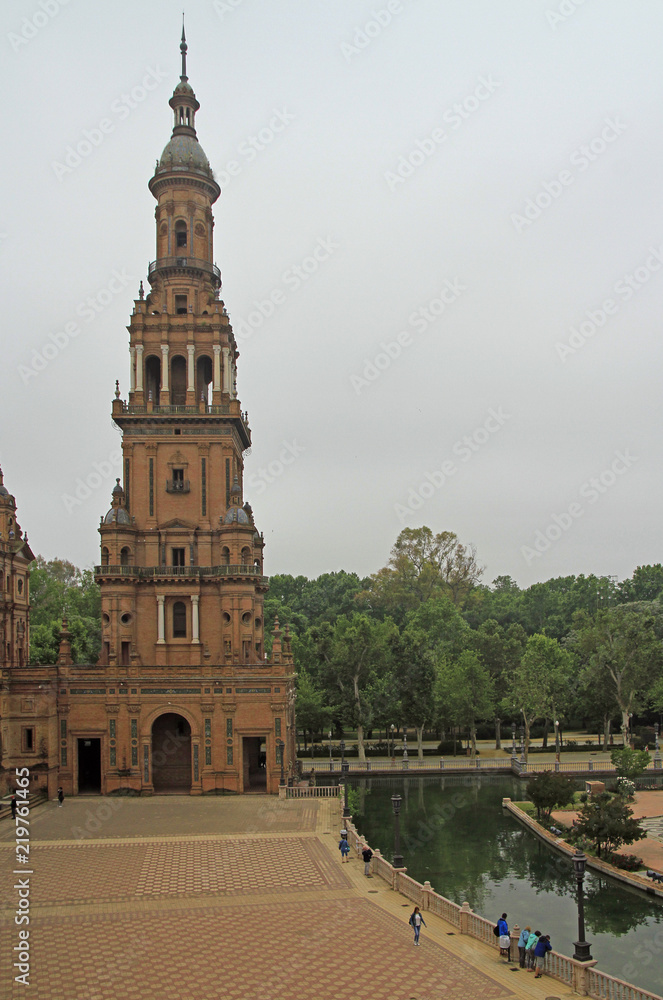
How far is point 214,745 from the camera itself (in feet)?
153

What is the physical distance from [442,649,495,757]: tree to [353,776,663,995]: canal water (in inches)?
413

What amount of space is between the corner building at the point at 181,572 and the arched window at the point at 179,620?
0.07 m

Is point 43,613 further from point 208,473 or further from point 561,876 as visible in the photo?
point 561,876

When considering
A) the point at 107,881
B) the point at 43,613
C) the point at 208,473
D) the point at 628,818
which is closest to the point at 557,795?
the point at 628,818

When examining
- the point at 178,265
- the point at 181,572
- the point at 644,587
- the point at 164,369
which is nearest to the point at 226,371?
the point at 164,369

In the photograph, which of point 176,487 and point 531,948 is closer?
point 531,948

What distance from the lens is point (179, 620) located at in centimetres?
5091

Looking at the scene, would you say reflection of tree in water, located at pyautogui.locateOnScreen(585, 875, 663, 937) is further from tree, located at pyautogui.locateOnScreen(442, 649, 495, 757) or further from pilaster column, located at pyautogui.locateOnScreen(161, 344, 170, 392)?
pilaster column, located at pyautogui.locateOnScreen(161, 344, 170, 392)

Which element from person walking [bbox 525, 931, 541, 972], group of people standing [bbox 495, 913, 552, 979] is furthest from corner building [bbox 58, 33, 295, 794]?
person walking [bbox 525, 931, 541, 972]

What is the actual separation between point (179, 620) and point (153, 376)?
52.2 ft

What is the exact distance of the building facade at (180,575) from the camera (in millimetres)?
46469

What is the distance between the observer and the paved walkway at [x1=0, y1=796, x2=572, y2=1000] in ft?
68.2

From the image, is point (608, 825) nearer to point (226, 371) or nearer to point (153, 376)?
point (226, 371)

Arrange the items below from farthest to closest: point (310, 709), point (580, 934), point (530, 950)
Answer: point (310, 709) < point (530, 950) < point (580, 934)
